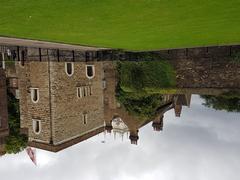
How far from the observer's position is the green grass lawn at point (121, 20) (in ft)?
28.4

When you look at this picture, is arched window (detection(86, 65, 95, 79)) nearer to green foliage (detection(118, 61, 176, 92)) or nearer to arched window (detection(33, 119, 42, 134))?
green foliage (detection(118, 61, 176, 92))

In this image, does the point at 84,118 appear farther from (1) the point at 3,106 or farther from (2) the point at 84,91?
(1) the point at 3,106

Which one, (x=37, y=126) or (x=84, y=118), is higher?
(x=84, y=118)

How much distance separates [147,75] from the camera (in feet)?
63.9

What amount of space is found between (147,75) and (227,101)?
4.72 m

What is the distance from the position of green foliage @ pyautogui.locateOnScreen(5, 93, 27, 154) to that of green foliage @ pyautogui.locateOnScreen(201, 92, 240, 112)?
13.6 m

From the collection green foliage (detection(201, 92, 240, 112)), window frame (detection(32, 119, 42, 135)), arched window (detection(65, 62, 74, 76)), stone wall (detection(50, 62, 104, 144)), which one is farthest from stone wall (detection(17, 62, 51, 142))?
green foliage (detection(201, 92, 240, 112))

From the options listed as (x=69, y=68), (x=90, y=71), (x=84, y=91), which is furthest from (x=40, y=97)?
(x=90, y=71)

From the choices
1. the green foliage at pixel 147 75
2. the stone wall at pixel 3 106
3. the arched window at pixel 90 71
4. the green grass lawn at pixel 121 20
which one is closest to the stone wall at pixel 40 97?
the stone wall at pixel 3 106

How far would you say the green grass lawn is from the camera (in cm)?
866

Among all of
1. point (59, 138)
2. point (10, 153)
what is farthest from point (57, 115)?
point (10, 153)

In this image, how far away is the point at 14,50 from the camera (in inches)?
790

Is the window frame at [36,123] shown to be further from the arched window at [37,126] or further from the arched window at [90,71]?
the arched window at [90,71]

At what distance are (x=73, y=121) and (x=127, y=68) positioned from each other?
4655 mm
